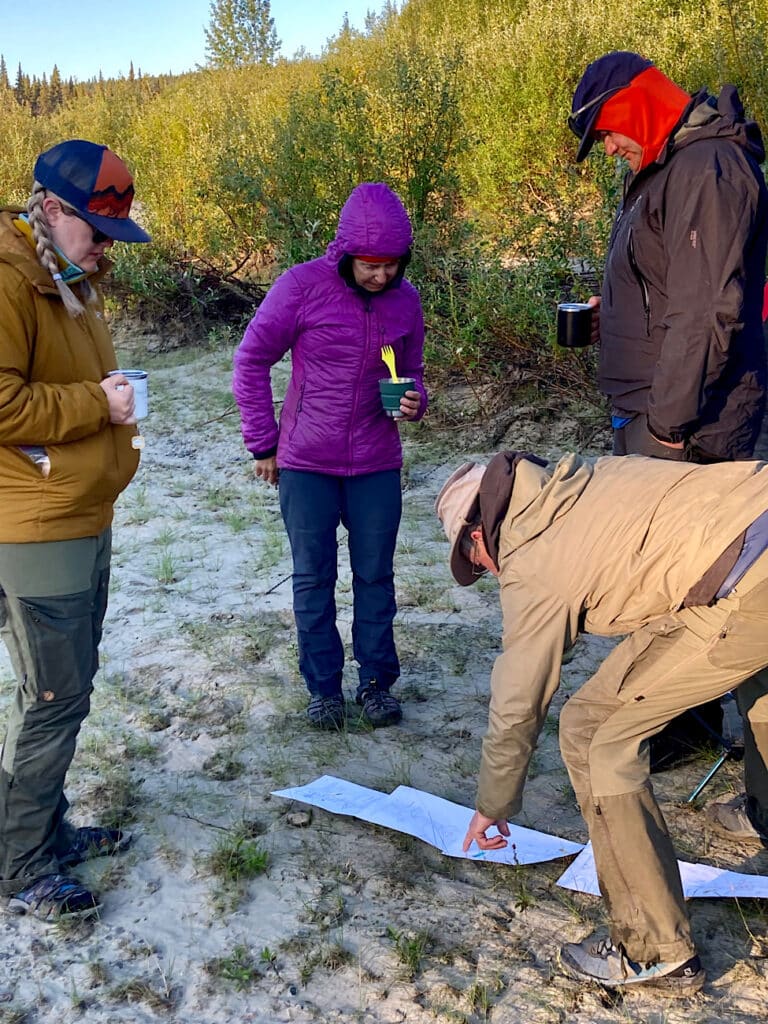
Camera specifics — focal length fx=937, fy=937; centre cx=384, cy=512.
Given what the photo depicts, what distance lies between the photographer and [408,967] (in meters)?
2.50

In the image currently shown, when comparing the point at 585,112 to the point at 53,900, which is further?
the point at 585,112

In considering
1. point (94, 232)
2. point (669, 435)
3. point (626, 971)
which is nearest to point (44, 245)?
point (94, 232)

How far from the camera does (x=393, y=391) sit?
3467mm

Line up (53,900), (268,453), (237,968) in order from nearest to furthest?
(237,968) < (53,900) < (268,453)

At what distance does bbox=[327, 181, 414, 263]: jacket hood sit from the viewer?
10.8 feet

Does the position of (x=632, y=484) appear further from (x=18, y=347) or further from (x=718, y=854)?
(x=18, y=347)

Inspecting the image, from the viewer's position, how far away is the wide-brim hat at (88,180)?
2408 mm

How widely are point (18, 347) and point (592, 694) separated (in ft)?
5.55

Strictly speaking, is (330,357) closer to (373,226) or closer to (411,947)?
(373,226)

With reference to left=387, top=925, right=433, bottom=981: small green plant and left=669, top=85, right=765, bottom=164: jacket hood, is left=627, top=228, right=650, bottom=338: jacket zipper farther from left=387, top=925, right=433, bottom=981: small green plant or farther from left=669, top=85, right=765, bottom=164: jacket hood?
left=387, top=925, right=433, bottom=981: small green plant

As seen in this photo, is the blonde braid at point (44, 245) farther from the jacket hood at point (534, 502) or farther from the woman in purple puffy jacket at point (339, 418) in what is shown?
the jacket hood at point (534, 502)

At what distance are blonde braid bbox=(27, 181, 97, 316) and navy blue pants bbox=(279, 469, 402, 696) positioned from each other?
4.26 ft

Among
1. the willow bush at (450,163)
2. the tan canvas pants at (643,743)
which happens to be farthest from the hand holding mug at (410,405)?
the willow bush at (450,163)

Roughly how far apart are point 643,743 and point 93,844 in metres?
1.78
